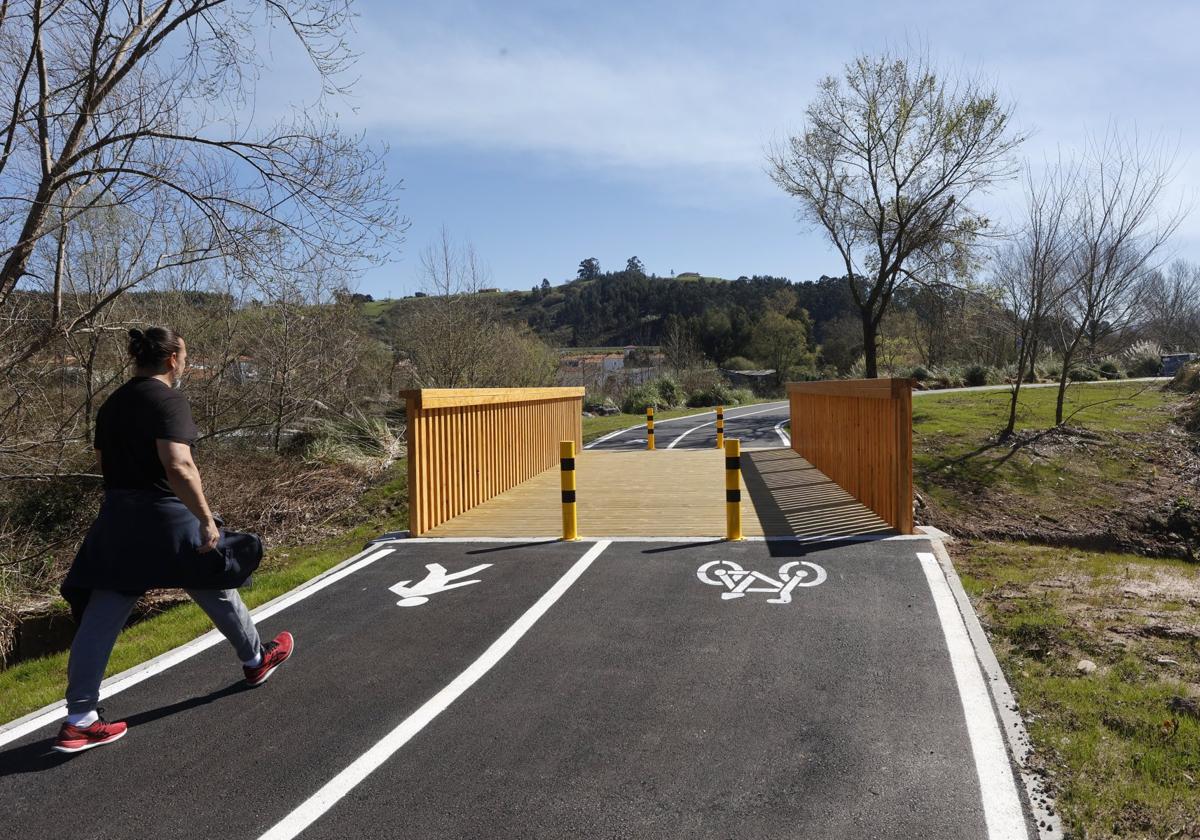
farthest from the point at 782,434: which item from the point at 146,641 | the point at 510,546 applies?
the point at 146,641

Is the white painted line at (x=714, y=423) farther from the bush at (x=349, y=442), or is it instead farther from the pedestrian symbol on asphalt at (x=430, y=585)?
the pedestrian symbol on asphalt at (x=430, y=585)

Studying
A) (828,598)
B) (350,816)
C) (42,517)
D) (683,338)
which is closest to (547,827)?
(350,816)

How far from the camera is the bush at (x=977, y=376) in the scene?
1510 inches

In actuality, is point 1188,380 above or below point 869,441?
above

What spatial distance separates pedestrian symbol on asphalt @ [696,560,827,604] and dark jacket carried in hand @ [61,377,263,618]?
3.67 m

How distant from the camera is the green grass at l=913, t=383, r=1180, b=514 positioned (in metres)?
13.6

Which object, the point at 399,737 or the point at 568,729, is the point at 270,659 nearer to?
the point at 399,737

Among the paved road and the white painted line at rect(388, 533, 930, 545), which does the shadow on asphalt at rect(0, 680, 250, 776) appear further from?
the paved road

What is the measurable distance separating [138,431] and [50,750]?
1.55 metres

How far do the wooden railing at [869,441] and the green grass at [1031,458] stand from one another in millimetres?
2367

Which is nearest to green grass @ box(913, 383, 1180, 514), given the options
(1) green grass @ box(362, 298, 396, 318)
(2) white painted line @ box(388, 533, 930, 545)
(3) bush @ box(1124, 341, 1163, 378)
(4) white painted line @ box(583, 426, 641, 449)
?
(2) white painted line @ box(388, 533, 930, 545)

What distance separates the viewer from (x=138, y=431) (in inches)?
153

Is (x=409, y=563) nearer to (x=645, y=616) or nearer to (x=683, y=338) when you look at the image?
(x=645, y=616)

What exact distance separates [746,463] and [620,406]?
2099 centimetres
